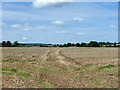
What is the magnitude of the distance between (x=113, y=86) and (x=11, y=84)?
20.2 ft

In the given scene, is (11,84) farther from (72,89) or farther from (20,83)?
(72,89)

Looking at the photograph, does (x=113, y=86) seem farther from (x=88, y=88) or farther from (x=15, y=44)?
(x=15, y=44)

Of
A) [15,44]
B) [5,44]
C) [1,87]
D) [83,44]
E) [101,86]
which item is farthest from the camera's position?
[83,44]

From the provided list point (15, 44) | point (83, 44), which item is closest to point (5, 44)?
point (15, 44)

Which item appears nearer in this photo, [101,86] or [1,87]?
[1,87]

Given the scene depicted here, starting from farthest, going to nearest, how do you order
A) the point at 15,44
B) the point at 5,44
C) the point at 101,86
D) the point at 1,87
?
the point at 15,44
the point at 5,44
the point at 101,86
the point at 1,87

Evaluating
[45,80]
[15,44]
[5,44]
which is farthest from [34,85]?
[15,44]

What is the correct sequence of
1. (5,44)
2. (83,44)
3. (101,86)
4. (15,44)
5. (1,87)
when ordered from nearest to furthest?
(1,87)
(101,86)
(5,44)
(15,44)
(83,44)

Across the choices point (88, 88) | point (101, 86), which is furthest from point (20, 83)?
point (101, 86)

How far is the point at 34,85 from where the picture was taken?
12359 mm

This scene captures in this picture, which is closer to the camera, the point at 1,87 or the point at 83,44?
the point at 1,87

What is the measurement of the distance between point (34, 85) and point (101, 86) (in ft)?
13.4

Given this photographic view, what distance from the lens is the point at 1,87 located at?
12.0 metres

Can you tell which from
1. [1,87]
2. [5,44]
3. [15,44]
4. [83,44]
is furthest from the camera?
[83,44]
